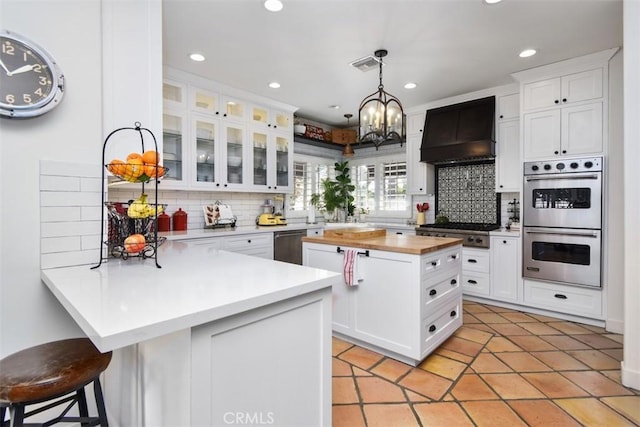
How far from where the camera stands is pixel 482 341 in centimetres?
274

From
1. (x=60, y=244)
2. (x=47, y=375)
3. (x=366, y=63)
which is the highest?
(x=366, y=63)

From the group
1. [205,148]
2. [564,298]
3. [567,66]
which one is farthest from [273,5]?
[564,298]

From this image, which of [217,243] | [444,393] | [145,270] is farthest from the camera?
[217,243]

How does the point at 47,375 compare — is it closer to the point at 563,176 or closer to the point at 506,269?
the point at 506,269

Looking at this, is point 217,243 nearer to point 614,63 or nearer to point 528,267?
point 528,267

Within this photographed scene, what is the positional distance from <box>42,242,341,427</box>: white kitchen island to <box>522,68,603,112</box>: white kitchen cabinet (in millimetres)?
3458

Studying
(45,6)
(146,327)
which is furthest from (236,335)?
(45,6)

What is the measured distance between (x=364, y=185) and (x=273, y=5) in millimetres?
3741

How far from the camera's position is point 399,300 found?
2.34m

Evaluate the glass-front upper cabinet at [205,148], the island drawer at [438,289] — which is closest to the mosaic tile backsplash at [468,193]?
the island drawer at [438,289]

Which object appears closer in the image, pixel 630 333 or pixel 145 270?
pixel 145 270

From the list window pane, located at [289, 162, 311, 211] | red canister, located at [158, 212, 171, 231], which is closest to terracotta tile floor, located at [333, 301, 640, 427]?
red canister, located at [158, 212, 171, 231]

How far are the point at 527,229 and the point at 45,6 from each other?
13.7ft

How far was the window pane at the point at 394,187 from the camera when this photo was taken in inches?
204
